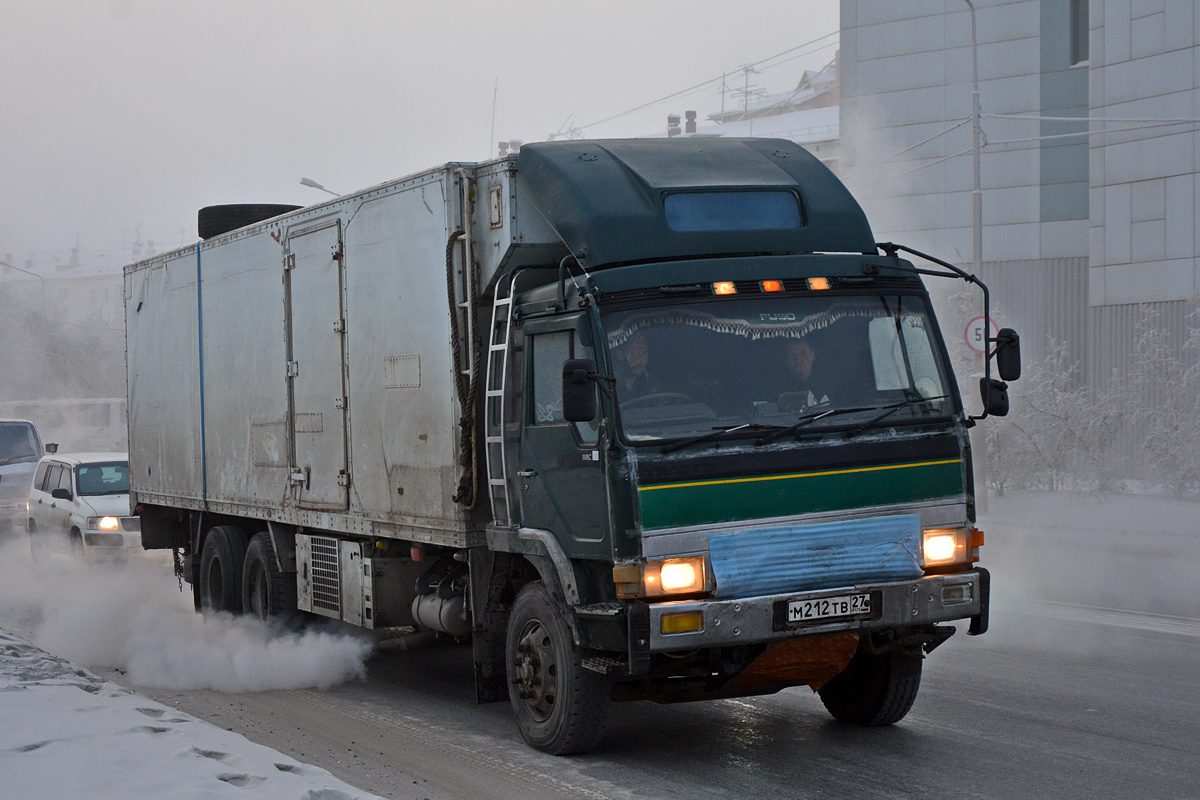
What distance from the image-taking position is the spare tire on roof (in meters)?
13.4

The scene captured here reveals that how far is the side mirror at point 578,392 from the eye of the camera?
277 inches

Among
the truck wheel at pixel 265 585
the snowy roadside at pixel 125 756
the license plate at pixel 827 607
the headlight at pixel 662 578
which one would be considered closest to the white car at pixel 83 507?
the truck wheel at pixel 265 585

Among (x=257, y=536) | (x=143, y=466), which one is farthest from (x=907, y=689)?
(x=143, y=466)

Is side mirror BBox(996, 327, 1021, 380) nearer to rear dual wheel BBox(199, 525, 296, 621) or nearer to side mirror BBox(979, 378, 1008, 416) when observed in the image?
side mirror BBox(979, 378, 1008, 416)

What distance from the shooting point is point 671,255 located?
776 centimetres

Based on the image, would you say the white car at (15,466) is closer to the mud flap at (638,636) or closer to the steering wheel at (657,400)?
the steering wheel at (657,400)

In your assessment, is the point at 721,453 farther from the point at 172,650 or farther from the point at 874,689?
the point at 172,650

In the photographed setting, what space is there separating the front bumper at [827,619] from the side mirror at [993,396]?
1.05 metres

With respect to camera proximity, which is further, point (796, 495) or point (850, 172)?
point (850, 172)

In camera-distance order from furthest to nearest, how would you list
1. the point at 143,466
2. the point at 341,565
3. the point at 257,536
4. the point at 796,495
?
the point at 143,466
the point at 257,536
the point at 341,565
the point at 796,495

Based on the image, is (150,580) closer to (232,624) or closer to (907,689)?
(232,624)

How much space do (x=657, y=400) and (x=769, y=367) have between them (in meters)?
0.61

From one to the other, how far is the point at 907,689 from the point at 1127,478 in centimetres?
2337

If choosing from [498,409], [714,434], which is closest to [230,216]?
[498,409]
